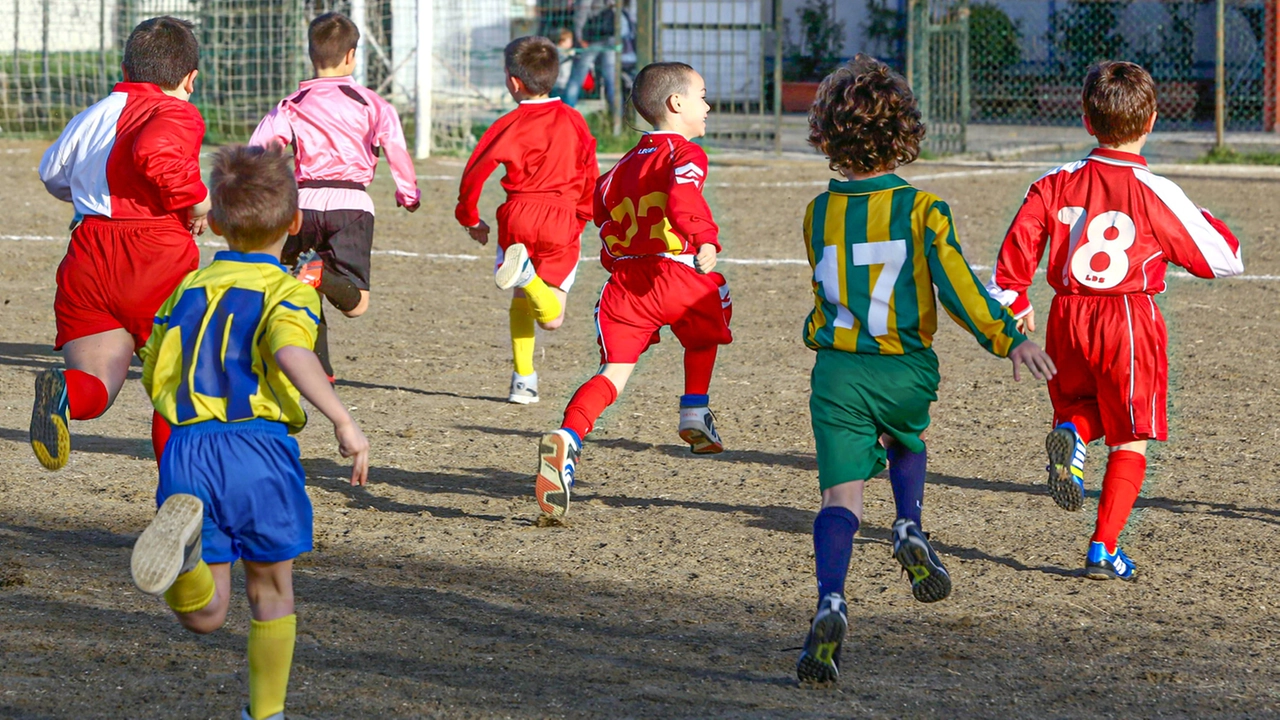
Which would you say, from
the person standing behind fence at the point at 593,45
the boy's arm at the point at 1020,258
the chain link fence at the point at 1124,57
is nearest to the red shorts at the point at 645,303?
the boy's arm at the point at 1020,258

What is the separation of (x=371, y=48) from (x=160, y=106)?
46.4 feet

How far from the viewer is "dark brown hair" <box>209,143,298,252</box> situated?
319 centimetres

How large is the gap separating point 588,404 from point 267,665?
2075mm

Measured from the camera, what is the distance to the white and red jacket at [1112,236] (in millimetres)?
4398

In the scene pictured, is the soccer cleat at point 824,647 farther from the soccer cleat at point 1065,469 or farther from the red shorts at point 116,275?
the red shorts at point 116,275

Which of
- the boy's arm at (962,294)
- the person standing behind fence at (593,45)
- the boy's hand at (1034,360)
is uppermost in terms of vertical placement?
the person standing behind fence at (593,45)

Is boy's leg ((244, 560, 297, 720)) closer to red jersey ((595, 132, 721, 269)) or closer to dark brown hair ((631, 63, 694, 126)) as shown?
red jersey ((595, 132, 721, 269))

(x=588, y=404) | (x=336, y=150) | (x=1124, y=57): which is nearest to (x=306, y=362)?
(x=588, y=404)

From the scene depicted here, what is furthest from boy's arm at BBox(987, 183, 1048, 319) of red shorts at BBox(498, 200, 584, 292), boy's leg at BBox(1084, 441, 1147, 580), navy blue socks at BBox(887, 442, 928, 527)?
red shorts at BBox(498, 200, 584, 292)

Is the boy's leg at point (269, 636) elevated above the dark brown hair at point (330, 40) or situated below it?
below

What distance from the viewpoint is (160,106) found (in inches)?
187

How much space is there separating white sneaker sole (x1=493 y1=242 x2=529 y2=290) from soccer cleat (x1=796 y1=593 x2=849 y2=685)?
2864 millimetres

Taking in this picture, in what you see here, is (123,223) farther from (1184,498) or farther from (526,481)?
(1184,498)

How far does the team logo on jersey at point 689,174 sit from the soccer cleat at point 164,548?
254 cm
